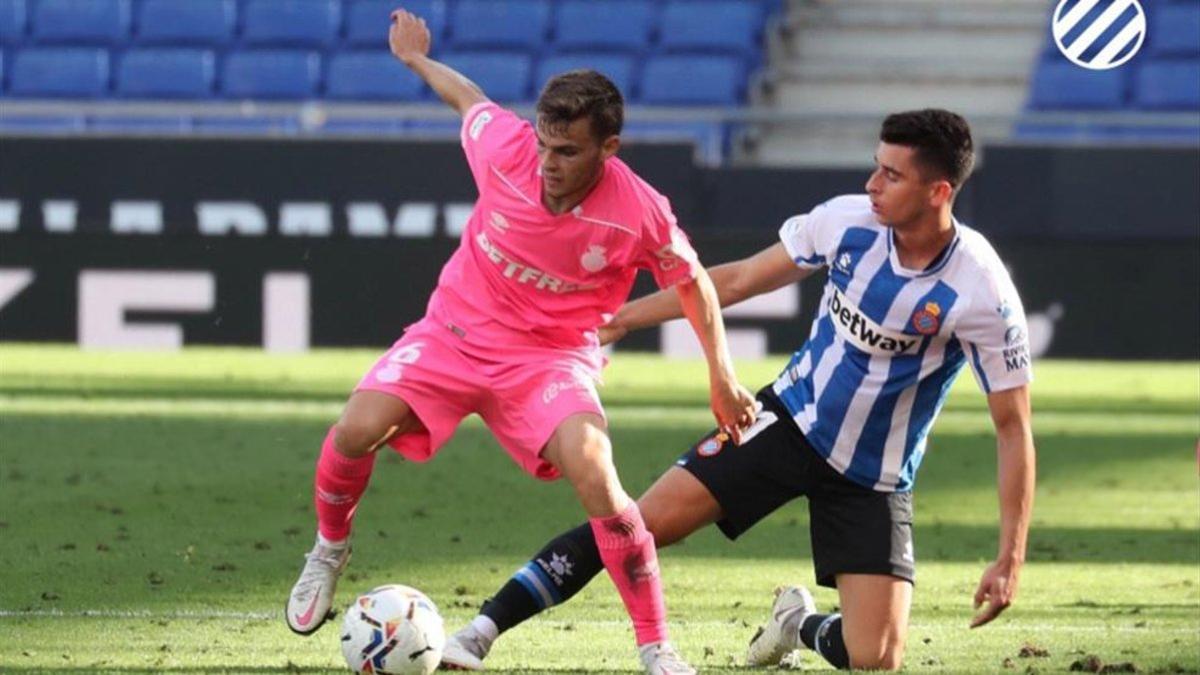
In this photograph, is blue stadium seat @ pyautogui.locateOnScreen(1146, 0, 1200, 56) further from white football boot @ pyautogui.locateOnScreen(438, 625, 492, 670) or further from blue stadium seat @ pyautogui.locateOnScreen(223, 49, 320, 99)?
white football boot @ pyautogui.locateOnScreen(438, 625, 492, 670)

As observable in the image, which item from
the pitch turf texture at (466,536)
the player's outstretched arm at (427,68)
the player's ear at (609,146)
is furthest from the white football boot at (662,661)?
the player's outstretched arm at (427,68)

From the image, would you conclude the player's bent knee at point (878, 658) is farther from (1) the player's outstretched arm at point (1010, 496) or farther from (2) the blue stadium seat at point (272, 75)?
(2) the blue stadium seat at point (272, 75)

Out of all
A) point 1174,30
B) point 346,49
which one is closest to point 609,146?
point 1174,30

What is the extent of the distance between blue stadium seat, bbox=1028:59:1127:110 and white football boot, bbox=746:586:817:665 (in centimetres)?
1492

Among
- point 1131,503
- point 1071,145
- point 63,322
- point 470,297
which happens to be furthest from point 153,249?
point 470,297

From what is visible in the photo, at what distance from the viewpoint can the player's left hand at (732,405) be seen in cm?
609

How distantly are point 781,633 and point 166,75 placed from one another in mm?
16243

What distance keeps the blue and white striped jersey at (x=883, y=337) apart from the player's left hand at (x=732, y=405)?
1.85ft

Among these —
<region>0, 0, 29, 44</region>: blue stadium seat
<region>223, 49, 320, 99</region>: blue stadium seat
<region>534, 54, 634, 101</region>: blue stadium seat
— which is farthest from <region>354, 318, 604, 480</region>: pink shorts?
<region>0, 0, 29, 44</region>: blue stadium seat

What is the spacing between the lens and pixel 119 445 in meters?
12.4

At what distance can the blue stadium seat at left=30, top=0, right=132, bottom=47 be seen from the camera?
74.4ft

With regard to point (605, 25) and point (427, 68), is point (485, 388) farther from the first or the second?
point (605, 25)

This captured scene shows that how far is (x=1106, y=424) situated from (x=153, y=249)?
6609 millimetres

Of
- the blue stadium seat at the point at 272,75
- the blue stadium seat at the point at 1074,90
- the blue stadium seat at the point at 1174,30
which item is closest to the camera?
the blue stadium seat at the point at 1074,90
